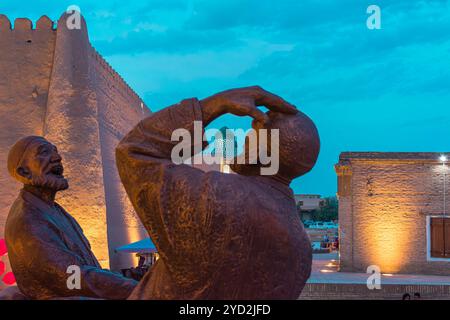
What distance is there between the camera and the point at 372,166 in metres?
17.7

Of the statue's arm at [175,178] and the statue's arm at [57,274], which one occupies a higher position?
the statue's arm at [175,178]

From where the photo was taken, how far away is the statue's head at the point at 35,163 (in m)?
3.20

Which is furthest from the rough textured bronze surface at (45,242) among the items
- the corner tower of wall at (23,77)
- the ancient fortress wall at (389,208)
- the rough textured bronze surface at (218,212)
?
the ancient fortress wall at (389,208)

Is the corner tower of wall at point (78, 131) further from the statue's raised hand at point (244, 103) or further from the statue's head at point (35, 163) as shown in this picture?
the statue's raised hand at point (244, 103)

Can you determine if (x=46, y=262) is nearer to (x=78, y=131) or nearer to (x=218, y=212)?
(x=218, y=212)

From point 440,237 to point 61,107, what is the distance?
12.1 metres

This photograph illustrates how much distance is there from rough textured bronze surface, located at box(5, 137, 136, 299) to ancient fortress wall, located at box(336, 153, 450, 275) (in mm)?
15088

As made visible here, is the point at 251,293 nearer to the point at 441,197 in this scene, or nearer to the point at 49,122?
the point at 49,122

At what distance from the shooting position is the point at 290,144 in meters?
2.20

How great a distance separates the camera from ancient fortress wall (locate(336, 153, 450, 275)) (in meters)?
17.3

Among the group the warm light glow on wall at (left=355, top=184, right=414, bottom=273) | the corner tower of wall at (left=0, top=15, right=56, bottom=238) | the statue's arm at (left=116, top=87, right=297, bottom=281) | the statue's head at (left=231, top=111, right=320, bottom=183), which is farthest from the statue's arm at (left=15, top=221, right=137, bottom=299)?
the warm light glow on wall at (left=355, top=184, right=414, bottom=273)

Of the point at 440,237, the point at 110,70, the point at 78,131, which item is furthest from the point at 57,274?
the point at 440,237
